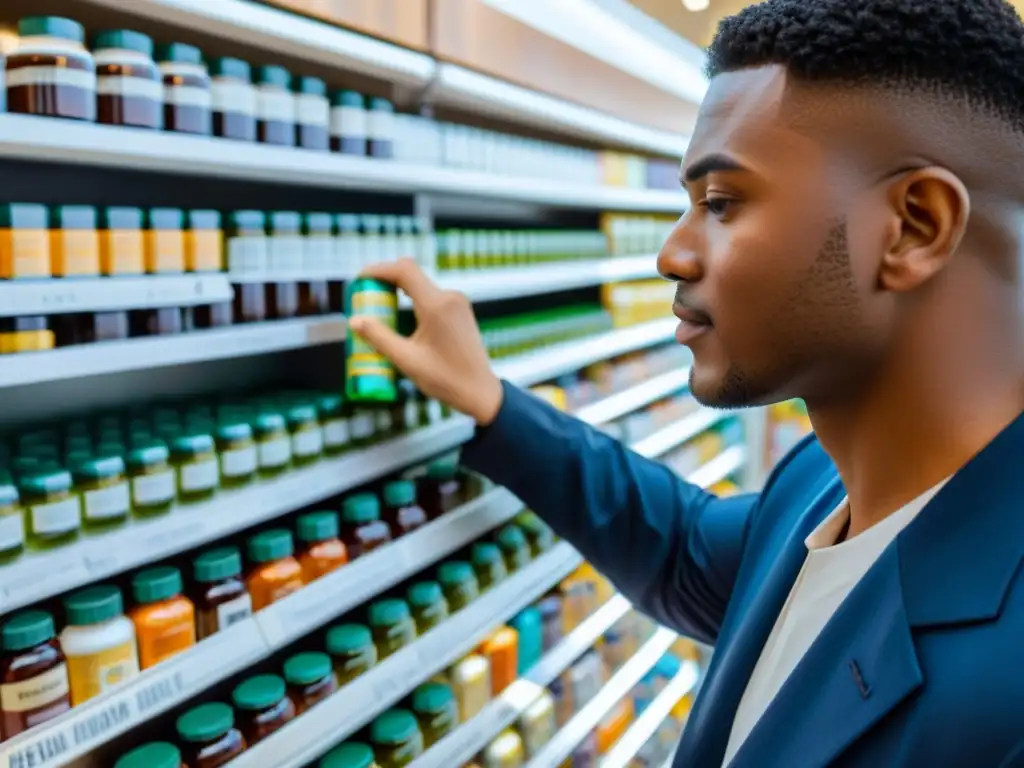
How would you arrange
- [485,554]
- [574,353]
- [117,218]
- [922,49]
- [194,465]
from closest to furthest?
[922,49]
[117,218]
[194,465]
[485,554]
[574,353]

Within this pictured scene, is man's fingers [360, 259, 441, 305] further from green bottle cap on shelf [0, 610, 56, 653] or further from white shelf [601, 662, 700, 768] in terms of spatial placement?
white shelf [601, 662, 700, 768]

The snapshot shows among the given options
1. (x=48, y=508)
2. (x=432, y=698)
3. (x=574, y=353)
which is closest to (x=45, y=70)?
(x=48, y=508)

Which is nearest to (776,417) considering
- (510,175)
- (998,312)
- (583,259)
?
(583,259)

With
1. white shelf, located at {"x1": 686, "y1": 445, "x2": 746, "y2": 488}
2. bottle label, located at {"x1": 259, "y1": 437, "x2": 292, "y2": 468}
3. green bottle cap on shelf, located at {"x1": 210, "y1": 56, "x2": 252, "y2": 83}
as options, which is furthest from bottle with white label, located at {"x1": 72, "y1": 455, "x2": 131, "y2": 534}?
white shelf, located at {"x1": 686, "y1": 445, "x2": 746, "y2": 488}

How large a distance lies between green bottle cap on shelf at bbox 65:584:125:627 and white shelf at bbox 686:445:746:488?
2326mm

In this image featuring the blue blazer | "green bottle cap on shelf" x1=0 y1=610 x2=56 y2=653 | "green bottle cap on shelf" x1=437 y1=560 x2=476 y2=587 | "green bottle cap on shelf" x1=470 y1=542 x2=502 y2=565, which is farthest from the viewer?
"green bottle cap on shelf" x1=470 y1=542 x2=502 y2=565

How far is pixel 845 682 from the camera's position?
0.87m

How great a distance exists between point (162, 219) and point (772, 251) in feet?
2.58

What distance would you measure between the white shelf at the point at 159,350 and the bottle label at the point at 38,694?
346mm

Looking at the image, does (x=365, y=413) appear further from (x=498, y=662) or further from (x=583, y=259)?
(x=583, y=259)

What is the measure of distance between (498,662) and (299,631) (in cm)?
63

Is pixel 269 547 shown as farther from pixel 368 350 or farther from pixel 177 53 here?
pixel 177 53

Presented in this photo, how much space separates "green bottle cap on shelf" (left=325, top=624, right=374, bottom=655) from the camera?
142 cm

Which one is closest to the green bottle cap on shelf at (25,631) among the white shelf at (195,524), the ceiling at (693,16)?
the white shelf at (195,524)
